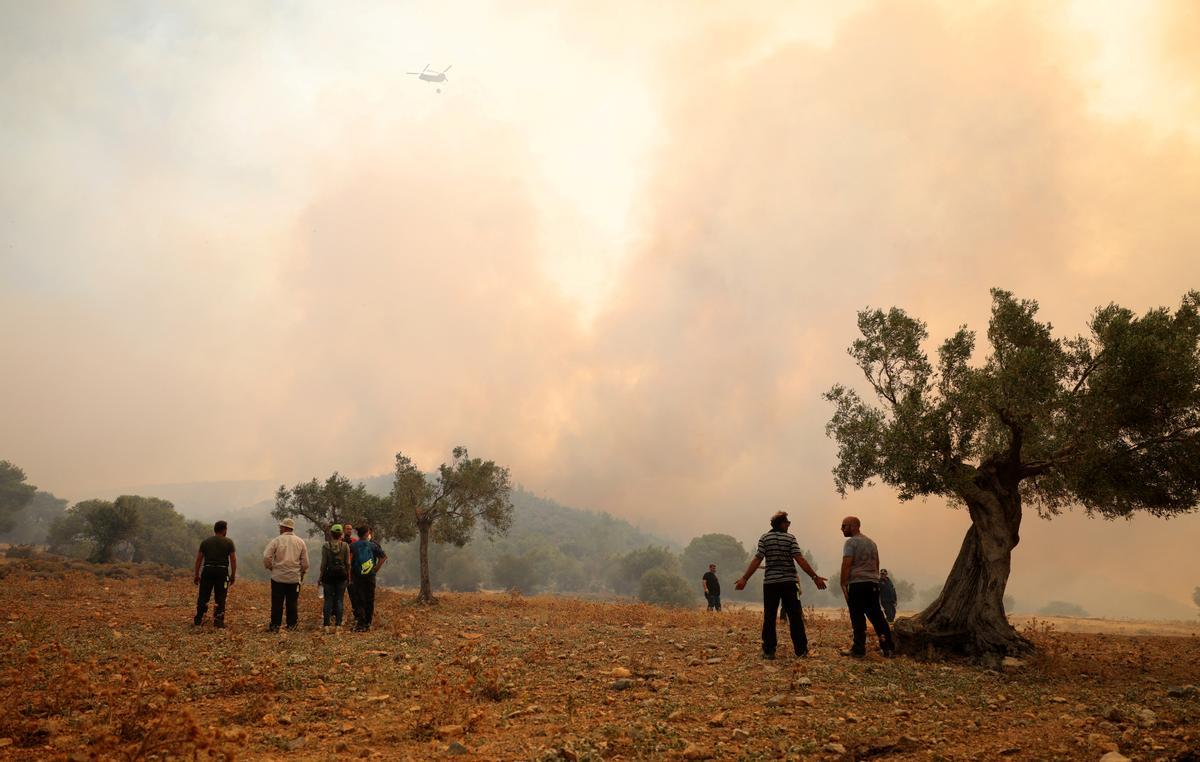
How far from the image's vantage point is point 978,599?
14352mm

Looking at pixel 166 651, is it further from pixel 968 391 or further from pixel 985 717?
pixel 968 391

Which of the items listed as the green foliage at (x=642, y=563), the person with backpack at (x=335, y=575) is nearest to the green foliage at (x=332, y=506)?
the person with backpack at (x=335, y=575)

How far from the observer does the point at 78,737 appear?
632 cm

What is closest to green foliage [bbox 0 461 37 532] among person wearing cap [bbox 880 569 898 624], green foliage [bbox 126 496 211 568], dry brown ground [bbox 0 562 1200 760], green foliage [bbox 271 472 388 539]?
green foliage [bbox 126 496 211 568]

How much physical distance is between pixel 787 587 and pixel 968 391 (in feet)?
23.1

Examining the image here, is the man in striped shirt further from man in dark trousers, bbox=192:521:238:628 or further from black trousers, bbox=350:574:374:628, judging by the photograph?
man in dark trousers, bbox=192:521:238:628

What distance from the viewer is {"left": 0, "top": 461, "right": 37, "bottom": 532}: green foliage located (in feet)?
321

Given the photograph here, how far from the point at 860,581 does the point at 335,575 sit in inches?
483

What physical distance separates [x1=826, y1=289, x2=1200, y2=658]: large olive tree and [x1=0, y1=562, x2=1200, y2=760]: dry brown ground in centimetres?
213

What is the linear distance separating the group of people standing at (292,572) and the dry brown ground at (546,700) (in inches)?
35.1

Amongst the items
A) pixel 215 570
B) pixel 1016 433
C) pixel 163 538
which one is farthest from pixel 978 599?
pixel 163 538

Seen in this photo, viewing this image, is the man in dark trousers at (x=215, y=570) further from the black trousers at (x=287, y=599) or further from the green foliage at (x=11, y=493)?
the green foliage at (x=11, y=493)

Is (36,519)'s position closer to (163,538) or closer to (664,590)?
(163,538)

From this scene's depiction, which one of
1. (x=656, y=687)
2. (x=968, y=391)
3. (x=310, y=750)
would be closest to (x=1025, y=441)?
(x=968, y=391)
